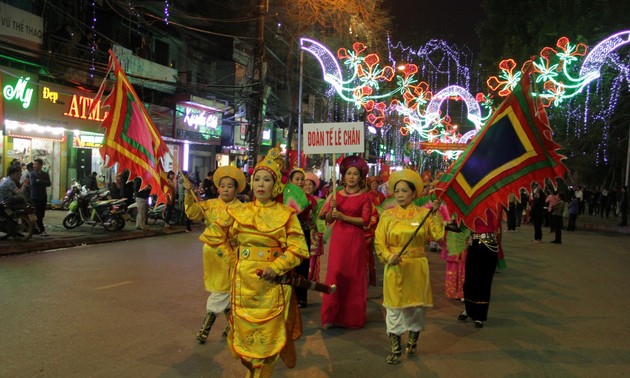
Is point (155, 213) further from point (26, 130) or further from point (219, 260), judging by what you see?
point (219, 260)

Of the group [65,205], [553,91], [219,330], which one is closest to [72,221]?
[65,205]

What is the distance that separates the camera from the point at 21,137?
53.2 ft

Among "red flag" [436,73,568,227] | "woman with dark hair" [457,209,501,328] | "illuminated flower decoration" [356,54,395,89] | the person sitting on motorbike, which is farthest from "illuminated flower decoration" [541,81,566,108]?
the person sitting on motorbike

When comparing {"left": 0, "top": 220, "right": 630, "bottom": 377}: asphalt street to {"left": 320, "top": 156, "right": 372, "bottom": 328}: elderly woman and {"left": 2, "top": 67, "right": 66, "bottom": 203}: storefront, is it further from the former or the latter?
{"left": 2, "top": 67, "right": 66, "bottom": 203}: storefront

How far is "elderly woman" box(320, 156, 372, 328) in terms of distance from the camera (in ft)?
19.8

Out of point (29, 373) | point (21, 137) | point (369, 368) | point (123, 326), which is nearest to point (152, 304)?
point (123, 326)

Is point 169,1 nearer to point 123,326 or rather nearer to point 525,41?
point 123,326

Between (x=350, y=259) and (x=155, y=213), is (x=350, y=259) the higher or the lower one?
the higher one

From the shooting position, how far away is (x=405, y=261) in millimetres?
5129

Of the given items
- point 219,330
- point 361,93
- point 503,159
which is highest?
point 361,93

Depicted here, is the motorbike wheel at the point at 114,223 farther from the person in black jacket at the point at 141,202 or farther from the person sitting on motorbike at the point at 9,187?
the person sitting on motorbike at the point at 9,187

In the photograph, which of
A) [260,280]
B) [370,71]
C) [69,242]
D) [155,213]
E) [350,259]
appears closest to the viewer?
[260,280]

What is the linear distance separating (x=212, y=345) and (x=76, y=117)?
1459 cm

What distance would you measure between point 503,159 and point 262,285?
2824mm
